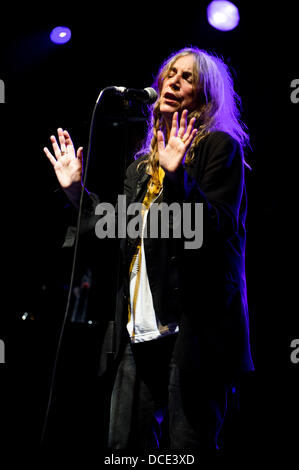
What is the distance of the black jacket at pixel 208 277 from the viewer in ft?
4.31

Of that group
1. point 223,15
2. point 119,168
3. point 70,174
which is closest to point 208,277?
point 70,174

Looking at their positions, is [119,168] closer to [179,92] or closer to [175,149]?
[179,92]

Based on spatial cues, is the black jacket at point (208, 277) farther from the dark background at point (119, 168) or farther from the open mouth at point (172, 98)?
the dark background at point (119, 168)

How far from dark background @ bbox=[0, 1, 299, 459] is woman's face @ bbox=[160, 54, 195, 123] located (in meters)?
1.07

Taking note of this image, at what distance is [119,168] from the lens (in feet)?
11.4

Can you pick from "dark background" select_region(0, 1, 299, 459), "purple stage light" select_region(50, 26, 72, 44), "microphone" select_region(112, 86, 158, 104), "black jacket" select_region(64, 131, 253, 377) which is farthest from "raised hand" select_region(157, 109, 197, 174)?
"purple stage light" select_region(50, 26, 72, 44)

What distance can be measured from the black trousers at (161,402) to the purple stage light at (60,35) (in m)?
2.96

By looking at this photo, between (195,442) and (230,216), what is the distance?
0.76m

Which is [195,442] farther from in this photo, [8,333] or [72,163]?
[8,333]

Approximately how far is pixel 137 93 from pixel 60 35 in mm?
2335

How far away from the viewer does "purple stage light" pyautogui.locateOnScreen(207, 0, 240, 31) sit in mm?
3156

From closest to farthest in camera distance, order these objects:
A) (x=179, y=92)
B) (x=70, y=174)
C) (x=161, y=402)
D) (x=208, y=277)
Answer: (x=208, y=277)
(x=161, y=402)
(x=70, y=174)
(x=179, y=92)

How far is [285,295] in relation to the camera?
3232 mm

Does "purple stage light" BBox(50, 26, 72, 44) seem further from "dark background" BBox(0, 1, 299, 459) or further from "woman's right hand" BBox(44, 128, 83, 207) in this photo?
"woman's right hand" BBox(44, 128, 83, 207)
